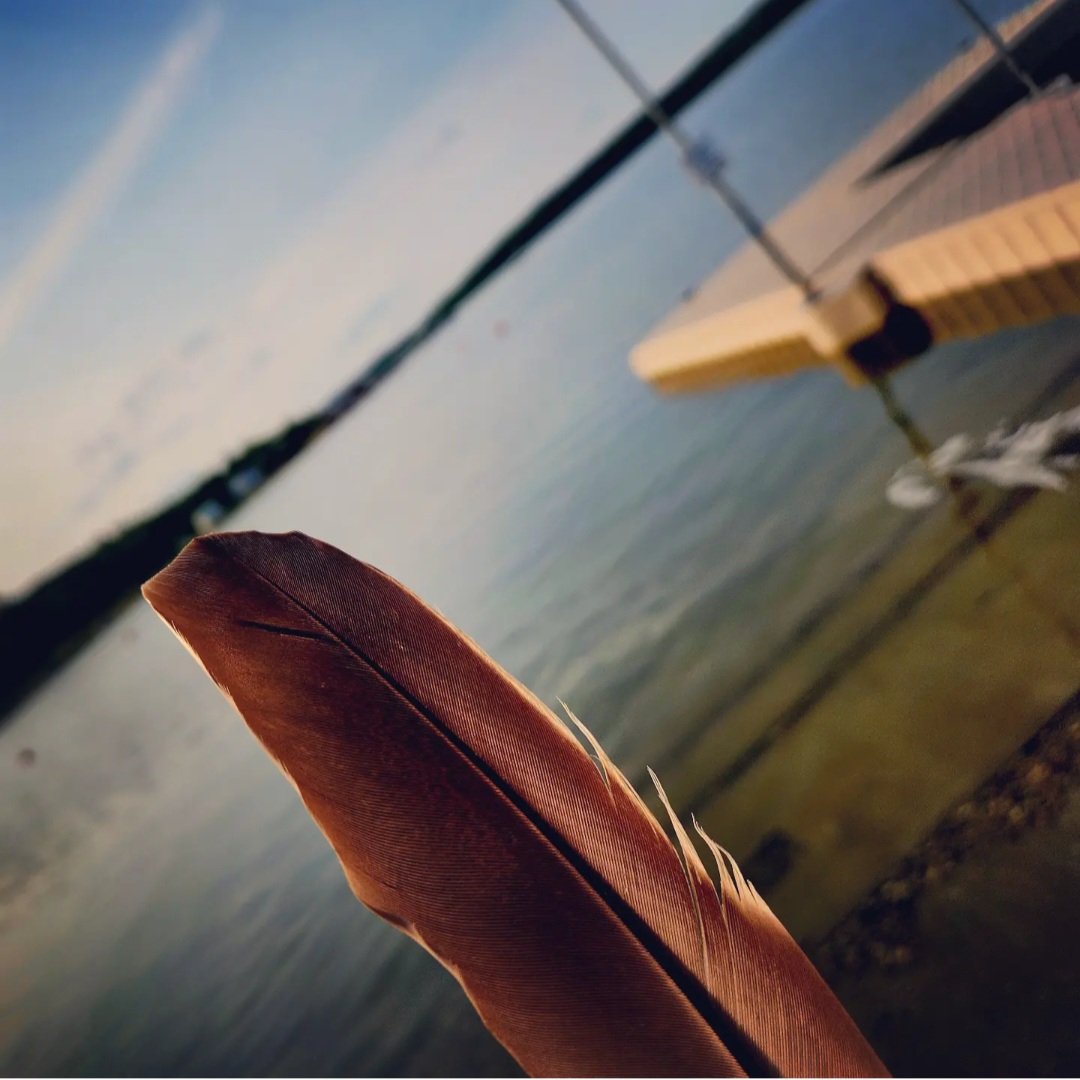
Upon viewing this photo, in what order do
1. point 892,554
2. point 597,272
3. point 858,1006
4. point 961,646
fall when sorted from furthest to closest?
1. point 597,272
2. point 892,554
3. point 961,646
4. point 858,1006

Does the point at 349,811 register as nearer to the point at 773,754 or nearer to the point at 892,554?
the point at 773,754

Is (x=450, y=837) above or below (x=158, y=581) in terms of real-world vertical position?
below

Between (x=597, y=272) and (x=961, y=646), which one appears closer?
(x=961, y=646)

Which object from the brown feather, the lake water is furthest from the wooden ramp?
the brown feather

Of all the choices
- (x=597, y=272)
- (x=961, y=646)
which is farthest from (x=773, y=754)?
(x=597, y=272)

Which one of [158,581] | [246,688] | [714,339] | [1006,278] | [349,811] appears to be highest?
[158,581]

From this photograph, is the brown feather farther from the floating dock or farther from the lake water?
the floating dock
